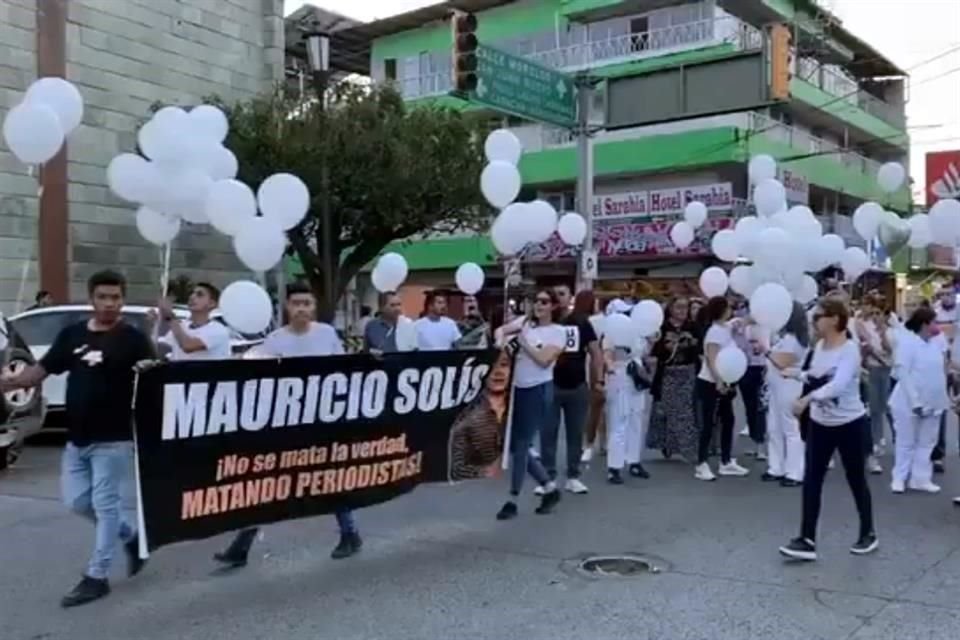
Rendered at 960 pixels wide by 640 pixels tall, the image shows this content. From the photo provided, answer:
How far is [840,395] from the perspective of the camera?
6.20m

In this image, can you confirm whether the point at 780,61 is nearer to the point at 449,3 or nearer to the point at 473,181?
the point at 473,181

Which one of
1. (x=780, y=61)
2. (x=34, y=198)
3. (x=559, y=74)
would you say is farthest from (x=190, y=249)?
(x=780, y=61)

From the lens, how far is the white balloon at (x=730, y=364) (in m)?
8.84

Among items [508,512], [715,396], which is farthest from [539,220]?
[715,396]

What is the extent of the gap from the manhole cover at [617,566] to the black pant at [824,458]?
98cm

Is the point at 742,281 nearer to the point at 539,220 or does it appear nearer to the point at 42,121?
the point at 539,220

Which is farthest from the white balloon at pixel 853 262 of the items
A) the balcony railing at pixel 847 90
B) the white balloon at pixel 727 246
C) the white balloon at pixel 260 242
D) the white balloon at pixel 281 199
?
the balcony railing at pixel 847 90

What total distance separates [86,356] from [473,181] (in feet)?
61.9

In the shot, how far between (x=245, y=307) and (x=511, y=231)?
249 centimetres

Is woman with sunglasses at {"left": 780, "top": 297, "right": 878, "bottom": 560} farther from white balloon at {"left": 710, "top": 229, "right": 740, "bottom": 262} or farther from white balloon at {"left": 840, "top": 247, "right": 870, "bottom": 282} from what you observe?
white balloon at {"left": 840, "top": 247, "right": 870, "bottom": 282}

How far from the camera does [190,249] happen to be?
23.9 metres

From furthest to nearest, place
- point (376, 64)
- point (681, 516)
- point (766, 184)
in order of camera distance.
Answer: point (376, 64)
point (766, 184)
point (681, 516)

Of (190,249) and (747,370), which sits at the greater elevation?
(190,249)

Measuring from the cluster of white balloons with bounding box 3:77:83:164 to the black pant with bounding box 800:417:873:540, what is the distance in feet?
16.7
